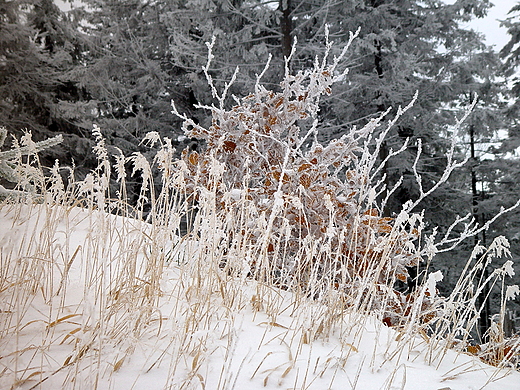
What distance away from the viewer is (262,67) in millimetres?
8844

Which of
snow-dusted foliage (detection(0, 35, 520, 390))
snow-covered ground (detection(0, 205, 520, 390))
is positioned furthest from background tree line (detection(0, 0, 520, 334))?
snow-covered ground (detection(0, 205, 520, 390))

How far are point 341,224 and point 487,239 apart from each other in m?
12.6

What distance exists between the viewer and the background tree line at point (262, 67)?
27.6 feet

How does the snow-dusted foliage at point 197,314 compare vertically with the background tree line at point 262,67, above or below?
below

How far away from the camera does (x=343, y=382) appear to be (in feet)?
4.67

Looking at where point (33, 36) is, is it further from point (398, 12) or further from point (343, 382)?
point (343, 382)

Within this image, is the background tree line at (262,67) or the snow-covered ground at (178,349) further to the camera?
the background tree line at (262,67)

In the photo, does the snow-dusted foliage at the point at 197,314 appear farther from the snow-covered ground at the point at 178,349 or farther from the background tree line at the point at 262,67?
the background tree line at the point at 262,67

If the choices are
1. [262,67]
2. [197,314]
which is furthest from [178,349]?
[262,67]

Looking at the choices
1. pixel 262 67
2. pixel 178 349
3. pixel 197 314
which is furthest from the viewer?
pixel 262 67

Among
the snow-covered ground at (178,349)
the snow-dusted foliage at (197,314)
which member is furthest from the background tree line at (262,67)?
the snow-covered ground at (178,349)

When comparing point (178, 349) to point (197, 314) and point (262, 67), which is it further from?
point (262, 67)

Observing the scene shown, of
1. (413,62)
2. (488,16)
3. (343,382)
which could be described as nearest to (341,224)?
(343,382)

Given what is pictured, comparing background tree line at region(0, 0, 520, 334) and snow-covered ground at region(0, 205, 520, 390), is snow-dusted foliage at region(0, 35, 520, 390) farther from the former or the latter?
background tree line at region(0, 0, 520, 334)
